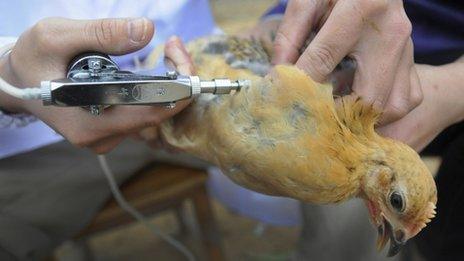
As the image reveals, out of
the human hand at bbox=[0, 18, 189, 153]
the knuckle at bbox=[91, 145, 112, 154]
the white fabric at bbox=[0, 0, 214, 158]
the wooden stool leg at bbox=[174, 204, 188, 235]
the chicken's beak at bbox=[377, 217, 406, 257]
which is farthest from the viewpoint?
the wooden stool leg at bbox=[174, 204, 188, 235]

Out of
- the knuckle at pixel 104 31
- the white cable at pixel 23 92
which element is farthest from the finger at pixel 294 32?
the white cable at pixel 23 92

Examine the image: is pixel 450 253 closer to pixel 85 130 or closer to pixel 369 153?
pixel 369 153

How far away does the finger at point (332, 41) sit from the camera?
1042 millimetres

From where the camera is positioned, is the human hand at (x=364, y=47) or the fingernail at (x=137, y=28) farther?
the human hand at (x=364, y=47)

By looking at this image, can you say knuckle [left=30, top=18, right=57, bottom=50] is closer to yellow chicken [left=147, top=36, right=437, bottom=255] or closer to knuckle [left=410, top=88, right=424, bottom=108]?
yellow chicken [left=147, top=36, right=437, bottom=255]

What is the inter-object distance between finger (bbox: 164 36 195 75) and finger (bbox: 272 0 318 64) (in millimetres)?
166

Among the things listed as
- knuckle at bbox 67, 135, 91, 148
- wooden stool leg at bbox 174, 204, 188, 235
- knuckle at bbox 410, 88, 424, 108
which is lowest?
wooden stool leg at bbox 174, 204, 188, 235

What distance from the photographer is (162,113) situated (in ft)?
3.47

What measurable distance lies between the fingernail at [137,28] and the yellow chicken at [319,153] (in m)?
0.21

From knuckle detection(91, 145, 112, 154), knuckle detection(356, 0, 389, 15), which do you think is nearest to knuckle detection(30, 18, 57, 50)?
knuckle detection(91, 145, 112, 154)

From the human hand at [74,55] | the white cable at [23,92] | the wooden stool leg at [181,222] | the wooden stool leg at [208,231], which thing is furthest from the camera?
the wooden stool leg at [181,222]

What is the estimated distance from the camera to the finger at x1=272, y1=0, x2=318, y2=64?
3.73 ft

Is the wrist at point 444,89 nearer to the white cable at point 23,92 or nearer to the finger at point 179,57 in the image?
the finger at point 179,57

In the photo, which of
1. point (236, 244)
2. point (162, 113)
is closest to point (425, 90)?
point (162, 113)
